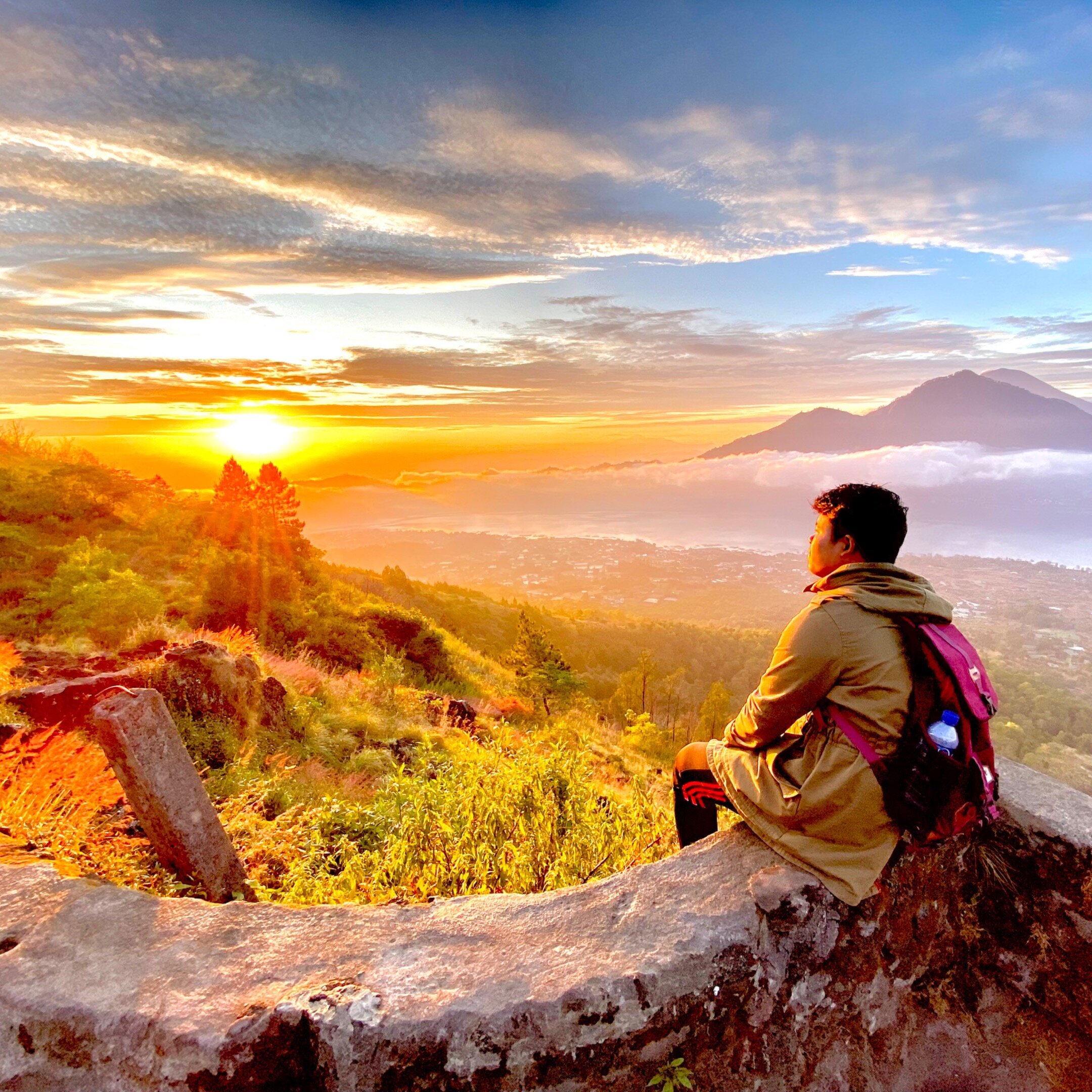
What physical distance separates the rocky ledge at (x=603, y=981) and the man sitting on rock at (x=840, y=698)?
0.23m

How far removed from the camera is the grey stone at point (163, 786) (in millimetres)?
4059

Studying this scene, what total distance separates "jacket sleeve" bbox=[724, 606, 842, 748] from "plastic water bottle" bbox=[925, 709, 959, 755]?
470 mm

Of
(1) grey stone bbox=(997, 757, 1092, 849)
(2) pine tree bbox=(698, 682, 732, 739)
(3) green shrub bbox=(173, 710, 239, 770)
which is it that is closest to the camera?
(1) grey stone bbox=(997, 757, 1092, 849)

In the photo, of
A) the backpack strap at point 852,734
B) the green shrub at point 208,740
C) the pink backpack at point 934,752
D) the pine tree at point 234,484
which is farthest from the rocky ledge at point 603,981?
the pine tree at point 234,484

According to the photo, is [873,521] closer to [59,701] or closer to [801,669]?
[801,669]

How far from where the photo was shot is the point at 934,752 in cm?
273

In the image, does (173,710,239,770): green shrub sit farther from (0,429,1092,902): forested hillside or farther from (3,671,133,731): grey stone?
(3,671,133,731): grey stone

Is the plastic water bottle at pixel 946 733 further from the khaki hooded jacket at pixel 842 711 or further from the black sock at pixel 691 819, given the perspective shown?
the black sock at pixel 691 819

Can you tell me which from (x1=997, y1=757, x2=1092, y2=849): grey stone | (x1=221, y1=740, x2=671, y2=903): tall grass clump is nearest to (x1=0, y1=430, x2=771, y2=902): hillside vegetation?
(x1=221, y1=740, x2=671, y2=903): tall grass clump

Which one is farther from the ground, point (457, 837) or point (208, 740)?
point (457, 837)

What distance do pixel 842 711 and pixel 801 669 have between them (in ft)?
0.95

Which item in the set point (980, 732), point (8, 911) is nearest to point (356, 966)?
point (8, 911)

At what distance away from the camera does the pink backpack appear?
272cm

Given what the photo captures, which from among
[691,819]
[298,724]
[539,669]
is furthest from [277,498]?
[691,819]
